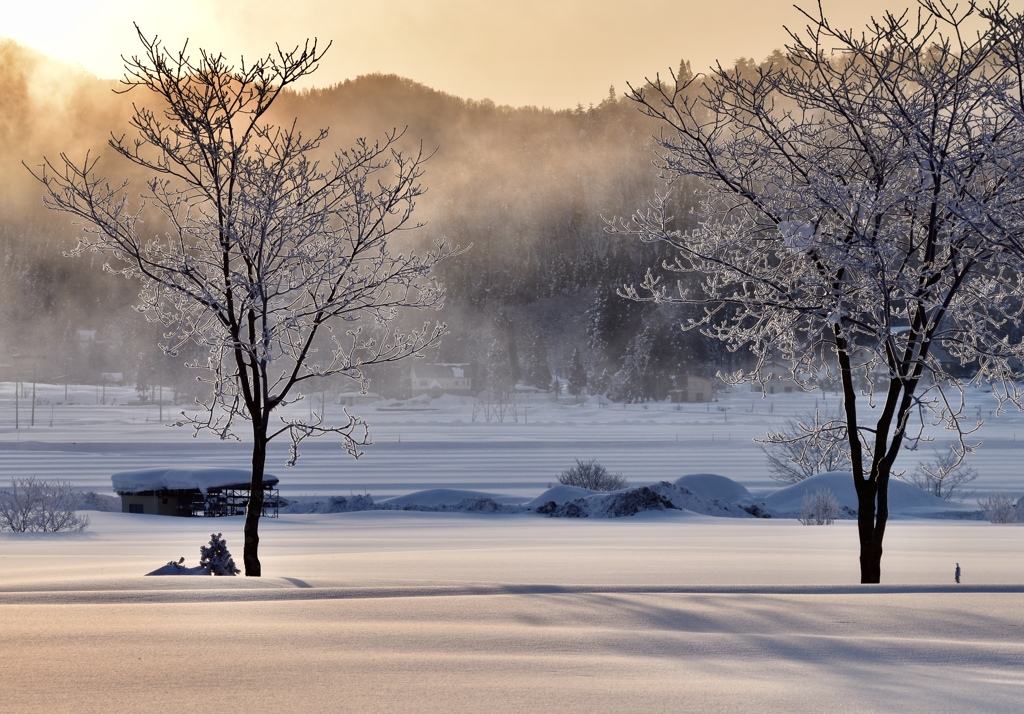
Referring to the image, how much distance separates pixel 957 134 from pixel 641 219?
301 centimetres

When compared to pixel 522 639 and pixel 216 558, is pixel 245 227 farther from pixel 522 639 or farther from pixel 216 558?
pixel 522 639

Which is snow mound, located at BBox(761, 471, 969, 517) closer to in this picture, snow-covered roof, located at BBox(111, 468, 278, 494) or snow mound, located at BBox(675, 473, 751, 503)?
snow mound, located at BBox(675, 473, 751, 503)

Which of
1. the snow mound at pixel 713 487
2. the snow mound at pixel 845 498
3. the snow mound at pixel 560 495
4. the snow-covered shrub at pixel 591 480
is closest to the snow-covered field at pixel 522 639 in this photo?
the snow mound at pixel 560 495

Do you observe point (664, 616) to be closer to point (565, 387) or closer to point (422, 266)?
point (422, 266)

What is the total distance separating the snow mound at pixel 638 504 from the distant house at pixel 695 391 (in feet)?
358

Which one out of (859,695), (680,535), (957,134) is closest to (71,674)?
(859,695)

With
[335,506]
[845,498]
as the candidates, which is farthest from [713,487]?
[335,506]

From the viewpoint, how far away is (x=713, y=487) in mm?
38438

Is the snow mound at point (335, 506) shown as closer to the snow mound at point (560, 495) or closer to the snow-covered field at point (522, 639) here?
the snow mound at point (560, 495)

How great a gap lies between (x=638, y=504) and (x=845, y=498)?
322 inches

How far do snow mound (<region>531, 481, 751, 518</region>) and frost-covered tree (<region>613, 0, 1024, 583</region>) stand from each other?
22.8 metres

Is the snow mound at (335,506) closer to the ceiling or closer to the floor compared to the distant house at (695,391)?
closer to the floor

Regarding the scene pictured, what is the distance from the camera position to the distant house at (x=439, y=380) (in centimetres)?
16712

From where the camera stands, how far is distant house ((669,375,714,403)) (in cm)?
14780
